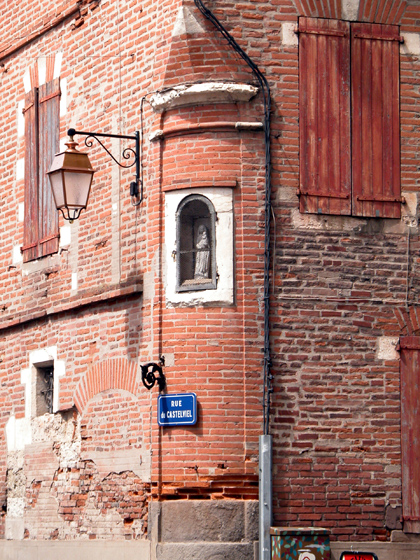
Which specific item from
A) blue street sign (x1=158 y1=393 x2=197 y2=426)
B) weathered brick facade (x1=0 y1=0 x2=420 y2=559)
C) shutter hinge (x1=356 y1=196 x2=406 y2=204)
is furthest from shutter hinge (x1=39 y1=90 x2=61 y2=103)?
blue street sign (x1=158 y1=393 x2=197 y2=426)

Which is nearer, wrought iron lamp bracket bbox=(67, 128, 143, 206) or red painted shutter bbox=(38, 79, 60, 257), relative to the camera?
wrought iron lamp bracket bbox=(67, 128, 143, 206)

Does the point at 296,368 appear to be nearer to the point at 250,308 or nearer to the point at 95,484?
the point at 250,308

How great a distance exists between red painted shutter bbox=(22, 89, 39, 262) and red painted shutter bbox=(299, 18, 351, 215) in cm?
409

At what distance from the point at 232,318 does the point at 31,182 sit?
4.29 metres

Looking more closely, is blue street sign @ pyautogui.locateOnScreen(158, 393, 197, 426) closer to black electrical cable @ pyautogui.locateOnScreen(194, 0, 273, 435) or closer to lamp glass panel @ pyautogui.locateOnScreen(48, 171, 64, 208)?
black electrical cable @ pyautogui.locateOnScreen(194, 0, 273, 435)

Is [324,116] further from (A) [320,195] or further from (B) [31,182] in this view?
(B) [31,182]

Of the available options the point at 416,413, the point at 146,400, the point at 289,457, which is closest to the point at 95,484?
the point at 146,400

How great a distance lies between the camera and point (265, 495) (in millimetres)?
11633

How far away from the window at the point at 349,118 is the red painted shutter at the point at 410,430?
1438 mm

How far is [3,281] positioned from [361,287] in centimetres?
539

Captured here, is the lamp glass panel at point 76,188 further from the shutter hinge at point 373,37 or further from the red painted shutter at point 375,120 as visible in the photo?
the shutter hinge at point 373,37

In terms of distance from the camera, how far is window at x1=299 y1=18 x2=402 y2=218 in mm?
12430

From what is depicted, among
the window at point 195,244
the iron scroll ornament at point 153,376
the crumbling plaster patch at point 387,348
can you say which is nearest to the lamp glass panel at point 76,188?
the window at point 195,244

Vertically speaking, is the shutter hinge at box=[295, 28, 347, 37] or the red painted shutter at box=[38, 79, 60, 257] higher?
the shutter hinge at box=[295, 28, 347, 37]
